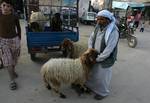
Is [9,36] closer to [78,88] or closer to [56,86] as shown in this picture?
[56,86]

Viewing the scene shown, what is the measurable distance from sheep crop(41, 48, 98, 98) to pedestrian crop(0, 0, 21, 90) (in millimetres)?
926

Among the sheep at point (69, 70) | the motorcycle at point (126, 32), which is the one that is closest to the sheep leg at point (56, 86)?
the sheep at point (69, 70)

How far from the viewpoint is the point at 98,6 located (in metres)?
30.3

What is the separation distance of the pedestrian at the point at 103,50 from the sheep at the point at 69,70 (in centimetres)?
17

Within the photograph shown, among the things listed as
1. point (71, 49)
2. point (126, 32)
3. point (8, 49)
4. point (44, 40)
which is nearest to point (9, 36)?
point (8, 49)

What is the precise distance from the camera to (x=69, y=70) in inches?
194

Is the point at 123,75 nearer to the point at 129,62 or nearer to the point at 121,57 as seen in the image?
the point at 129,62

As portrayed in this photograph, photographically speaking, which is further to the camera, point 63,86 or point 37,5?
point 37,5

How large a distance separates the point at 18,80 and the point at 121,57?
14.1ft

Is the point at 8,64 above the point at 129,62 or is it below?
above

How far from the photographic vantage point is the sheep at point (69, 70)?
16.0 feet

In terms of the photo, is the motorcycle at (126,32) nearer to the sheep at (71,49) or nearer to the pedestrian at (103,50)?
the sheep at (71,49)

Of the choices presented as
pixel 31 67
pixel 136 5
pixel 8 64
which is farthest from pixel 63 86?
pixel 136 5

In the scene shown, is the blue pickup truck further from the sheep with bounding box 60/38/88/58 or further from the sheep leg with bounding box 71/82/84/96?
the sheep leg with bounding box 71/82/84/96
